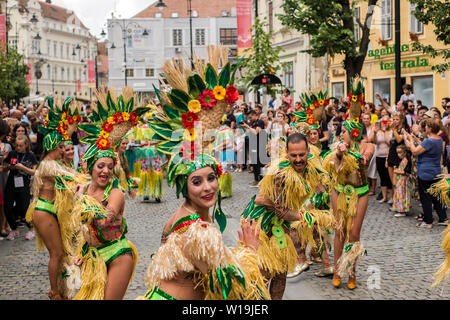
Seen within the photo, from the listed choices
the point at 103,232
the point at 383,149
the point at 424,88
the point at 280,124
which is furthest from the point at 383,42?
the point at 103,232

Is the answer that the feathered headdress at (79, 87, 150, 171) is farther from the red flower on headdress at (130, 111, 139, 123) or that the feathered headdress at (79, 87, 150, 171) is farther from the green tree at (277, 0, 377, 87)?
the green tree at (277, 0, 377, 87)

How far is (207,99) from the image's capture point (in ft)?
12.1

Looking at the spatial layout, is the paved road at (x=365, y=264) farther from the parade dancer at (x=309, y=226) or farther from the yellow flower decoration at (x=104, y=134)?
the yellow flower decoration at (x=104, y=134)

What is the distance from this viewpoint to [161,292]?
3270 millimetres

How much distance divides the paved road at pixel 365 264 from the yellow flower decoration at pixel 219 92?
1.07m

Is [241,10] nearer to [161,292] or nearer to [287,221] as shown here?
[287,221]

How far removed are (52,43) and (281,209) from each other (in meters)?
97.2

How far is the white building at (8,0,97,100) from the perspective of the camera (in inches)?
3313

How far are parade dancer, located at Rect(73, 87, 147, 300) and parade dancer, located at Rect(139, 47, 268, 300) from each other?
3.75 feet

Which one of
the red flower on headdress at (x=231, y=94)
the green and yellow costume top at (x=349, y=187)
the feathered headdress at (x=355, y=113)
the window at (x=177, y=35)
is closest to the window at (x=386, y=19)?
the feathered headdress at (x=355, y=113)

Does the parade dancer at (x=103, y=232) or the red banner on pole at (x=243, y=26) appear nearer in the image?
the parade dancer at (x=103, y=232)

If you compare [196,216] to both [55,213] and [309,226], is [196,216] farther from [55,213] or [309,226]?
[55,213]

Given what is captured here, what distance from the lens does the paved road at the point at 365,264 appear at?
6.25 m
